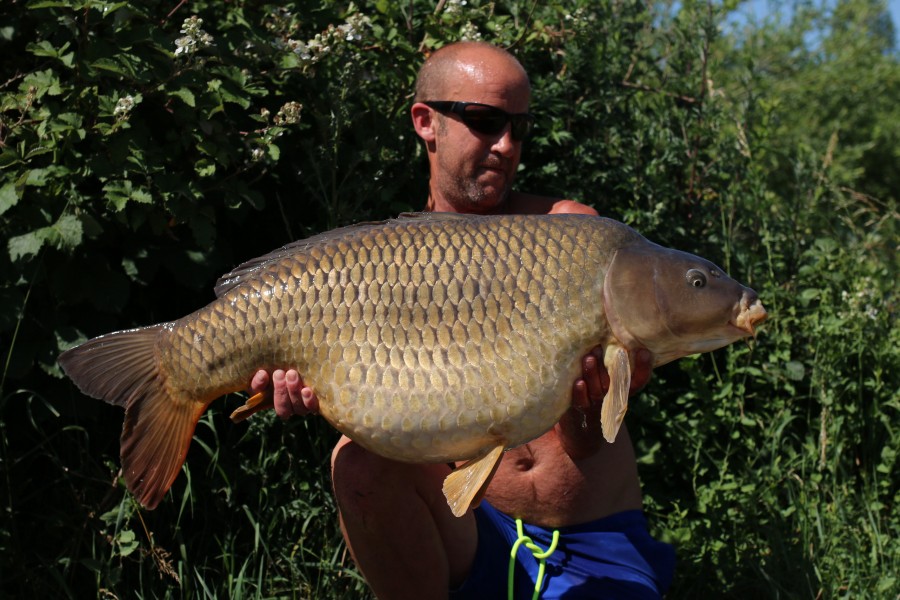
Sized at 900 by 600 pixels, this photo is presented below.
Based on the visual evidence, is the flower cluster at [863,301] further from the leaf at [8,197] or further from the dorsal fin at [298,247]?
the leaf at [8,197]

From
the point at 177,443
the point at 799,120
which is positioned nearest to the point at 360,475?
the point at 177,443

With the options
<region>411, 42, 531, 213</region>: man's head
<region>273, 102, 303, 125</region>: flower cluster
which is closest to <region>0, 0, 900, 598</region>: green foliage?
<region>273, 102, 303, 125</region>: flower cluster

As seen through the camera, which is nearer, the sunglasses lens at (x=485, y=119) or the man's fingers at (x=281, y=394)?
the man's fingers at (x=281, y=394)

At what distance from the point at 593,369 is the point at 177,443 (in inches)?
29.3

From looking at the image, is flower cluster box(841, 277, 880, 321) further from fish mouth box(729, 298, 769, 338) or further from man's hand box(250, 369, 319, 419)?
man's hand box(250, 369, 319, 419)

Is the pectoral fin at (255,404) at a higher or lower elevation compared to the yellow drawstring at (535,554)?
higher

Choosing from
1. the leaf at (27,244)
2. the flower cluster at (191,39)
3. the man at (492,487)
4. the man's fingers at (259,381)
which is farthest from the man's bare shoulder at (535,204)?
the leaf at (27,244)

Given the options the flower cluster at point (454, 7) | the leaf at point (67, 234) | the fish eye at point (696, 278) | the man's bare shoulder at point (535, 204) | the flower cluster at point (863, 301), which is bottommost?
the flower cluster at point (863, 301)

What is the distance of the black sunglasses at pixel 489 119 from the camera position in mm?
2389

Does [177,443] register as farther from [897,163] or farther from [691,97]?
[897,163]

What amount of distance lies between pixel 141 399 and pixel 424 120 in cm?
102

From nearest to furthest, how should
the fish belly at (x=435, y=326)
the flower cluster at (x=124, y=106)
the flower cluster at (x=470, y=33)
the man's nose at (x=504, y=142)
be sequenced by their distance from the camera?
the fish belly at (x=435, y=326), the flower cluster at (x=124, y=106), the man's nose at (x=504, y=142), the flower cluster at (x=470, y=33)

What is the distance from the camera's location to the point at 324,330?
1762mm

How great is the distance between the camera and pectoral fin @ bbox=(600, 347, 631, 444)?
5.64ft
